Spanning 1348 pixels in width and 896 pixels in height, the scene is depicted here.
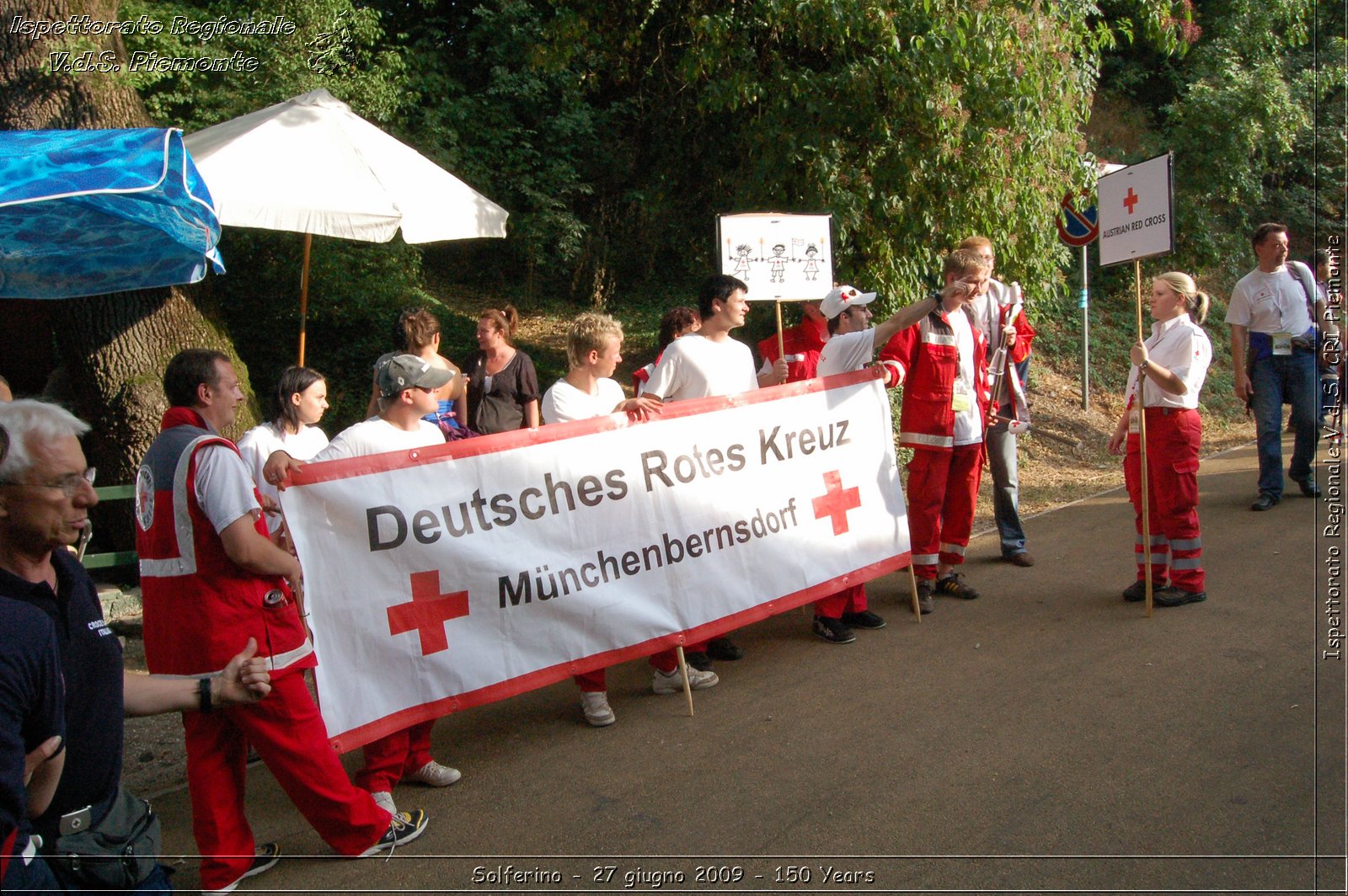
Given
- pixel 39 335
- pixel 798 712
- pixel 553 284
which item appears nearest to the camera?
pixel 798 712

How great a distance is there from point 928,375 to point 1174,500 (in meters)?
1.57

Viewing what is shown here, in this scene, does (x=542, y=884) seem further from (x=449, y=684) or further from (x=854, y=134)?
(x=854, y=134)

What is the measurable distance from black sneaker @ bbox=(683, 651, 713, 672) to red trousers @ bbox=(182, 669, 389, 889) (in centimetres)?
213

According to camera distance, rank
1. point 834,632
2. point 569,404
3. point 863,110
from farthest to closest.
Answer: point 863,110
point 834,632
point 569,404

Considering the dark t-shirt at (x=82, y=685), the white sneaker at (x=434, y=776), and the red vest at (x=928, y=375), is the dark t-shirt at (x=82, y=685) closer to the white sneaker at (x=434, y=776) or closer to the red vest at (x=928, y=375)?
the white sneaker at (x=434, y=776)

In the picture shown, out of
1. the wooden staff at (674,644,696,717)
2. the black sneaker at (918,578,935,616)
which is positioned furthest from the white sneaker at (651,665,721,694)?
the black sneaker at (918,578,935,616)

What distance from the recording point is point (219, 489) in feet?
10.7

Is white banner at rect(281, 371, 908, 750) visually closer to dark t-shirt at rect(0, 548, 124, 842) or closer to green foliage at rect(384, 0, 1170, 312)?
dark t-shirt at rect(0, 548, 124, 842)

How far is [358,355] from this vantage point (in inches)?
468

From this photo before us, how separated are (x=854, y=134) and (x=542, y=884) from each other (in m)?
7.94

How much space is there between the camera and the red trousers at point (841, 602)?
18.9 ft

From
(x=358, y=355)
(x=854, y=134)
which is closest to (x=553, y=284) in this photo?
(x=358, y=355)

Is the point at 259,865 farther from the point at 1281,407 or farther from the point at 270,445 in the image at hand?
the point at 1281,407

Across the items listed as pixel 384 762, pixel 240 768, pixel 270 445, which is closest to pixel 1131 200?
pixel 270 445
